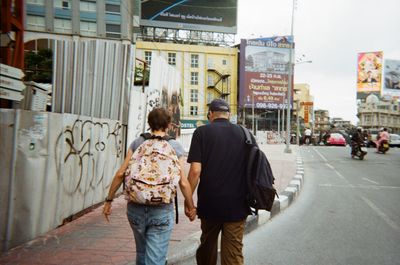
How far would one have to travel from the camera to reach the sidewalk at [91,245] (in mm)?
3885

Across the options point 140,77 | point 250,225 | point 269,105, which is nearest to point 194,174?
point 250,225

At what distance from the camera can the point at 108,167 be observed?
679 centimetres

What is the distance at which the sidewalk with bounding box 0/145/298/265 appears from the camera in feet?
12.7

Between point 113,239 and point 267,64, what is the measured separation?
60.0m

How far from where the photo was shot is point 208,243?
11.1ft

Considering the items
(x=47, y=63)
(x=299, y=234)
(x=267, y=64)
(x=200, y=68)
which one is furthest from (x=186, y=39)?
(x=299, y=234)

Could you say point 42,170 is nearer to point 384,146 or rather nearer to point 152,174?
point 152,174

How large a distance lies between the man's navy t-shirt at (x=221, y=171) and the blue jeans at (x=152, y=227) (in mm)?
454

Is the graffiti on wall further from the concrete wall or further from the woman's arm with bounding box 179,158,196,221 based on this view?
the woman's arm with bounding box 179,158,196,221

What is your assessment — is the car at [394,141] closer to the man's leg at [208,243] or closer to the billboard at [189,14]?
the billboard at [189,14]

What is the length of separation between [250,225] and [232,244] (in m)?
2.71

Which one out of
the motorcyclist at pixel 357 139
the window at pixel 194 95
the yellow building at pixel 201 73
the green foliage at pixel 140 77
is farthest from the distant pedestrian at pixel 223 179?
the window at pixel 194 95

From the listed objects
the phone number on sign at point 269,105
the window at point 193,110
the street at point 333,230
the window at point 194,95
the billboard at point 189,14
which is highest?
the billboard at point 189,14

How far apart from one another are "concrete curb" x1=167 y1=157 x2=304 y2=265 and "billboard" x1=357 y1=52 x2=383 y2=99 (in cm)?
4643
